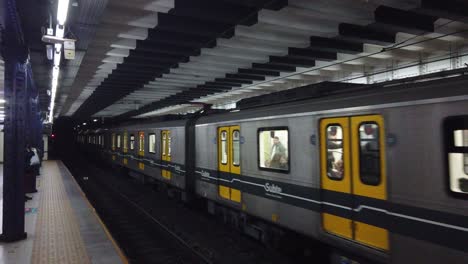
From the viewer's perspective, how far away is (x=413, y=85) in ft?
14.6

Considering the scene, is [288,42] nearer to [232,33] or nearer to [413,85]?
[232,33]

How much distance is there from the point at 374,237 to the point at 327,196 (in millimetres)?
970

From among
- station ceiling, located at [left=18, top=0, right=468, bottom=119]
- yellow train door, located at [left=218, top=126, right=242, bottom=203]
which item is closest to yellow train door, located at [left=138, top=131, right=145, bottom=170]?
station ceiling, located at [left=18, top=0, right=468, bottom=119]

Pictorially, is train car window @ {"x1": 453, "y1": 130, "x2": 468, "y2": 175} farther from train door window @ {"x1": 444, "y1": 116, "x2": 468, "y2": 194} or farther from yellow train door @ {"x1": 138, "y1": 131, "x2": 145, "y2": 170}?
yellow train door @ {"x1": 138, "y1": 131, "x2": 145, "y2": 170}

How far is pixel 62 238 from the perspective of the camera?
7418 millimetres

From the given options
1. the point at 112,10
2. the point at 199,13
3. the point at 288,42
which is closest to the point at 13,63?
the point at 112,10

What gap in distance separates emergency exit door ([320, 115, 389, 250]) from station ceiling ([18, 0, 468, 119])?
89.9 inches

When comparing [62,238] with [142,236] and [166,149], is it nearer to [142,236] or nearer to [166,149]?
[142,236]

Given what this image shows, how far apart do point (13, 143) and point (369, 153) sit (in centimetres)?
618

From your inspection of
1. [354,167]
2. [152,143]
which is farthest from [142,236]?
[354,167]

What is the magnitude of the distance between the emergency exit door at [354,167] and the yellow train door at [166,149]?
309 inches

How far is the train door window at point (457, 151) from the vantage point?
376 centimetres

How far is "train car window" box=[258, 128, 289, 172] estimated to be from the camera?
21.4 ft

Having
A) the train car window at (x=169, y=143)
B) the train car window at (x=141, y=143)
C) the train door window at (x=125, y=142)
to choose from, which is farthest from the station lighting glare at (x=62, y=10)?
the train door window at (x=125, y=142)
